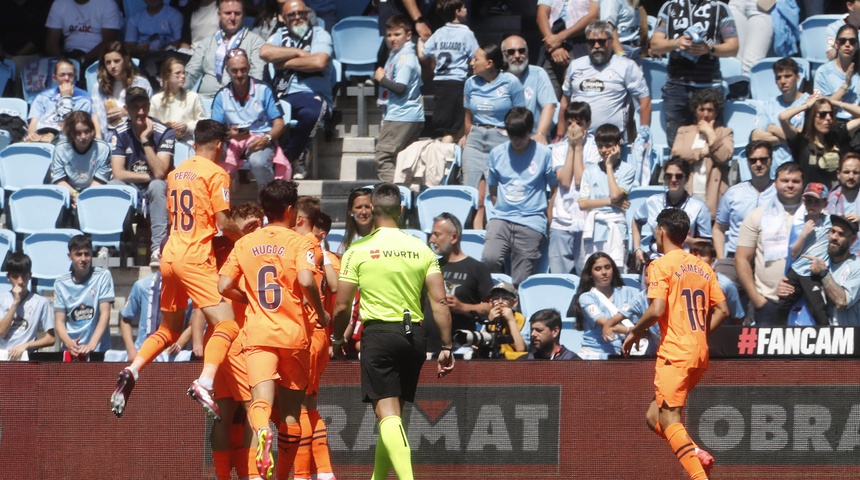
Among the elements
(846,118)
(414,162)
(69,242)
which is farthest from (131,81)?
(846,118)

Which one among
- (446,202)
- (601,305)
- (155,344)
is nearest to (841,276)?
(601,305)

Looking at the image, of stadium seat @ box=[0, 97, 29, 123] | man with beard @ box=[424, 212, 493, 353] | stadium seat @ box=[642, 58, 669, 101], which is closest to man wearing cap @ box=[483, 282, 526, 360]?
man with beard @ box=[424, 212, 493, 353]

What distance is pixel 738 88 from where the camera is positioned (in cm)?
1516

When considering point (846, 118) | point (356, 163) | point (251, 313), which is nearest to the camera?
point (251, 313)

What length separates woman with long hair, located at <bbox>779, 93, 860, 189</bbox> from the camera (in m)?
13.0

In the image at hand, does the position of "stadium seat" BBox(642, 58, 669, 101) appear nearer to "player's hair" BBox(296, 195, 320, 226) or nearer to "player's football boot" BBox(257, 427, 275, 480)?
"player's hair" BBox(296, 195, 320, 226)

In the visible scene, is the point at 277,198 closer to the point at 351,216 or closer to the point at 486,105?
the point at 351,216

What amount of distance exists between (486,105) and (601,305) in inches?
126

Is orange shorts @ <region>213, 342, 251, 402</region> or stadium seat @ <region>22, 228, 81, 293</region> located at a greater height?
stadium seat @ <region>22, 228, 81, 293</region>

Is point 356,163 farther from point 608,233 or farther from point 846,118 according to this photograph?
point 846,118

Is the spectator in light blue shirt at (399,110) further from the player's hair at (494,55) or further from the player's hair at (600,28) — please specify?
the player's hair at (600,28)

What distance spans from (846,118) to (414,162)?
4.40m

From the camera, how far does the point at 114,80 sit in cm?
1510

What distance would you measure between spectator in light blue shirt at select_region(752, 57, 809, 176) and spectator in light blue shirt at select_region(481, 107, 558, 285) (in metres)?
2.23
